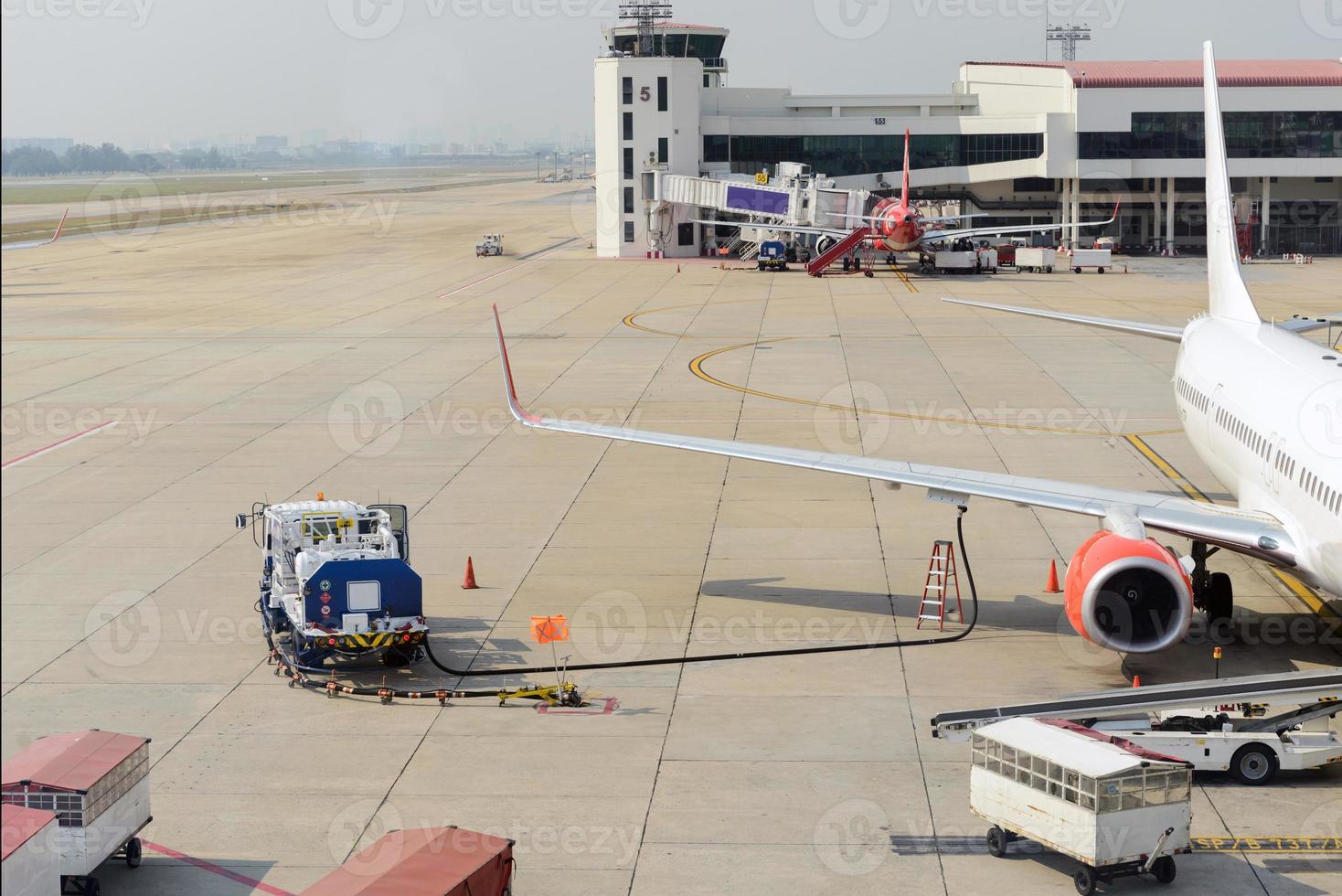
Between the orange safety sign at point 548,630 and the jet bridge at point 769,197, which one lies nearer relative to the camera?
the orange safety sign at point 548,630

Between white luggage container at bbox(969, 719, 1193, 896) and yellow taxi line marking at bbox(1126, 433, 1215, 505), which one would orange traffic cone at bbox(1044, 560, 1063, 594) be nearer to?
yellow taxi line marking at bbox(1126, 433, 1215, 505)

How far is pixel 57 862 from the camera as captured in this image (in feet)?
47.8

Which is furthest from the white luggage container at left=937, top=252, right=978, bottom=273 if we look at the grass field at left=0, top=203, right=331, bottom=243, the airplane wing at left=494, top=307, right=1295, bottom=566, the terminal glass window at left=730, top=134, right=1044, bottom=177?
the grass field at left=0, top=203, right=331, bottom=243

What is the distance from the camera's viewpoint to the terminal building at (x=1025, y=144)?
99.4 metres

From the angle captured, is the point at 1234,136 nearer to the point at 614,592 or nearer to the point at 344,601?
the point at 614,592

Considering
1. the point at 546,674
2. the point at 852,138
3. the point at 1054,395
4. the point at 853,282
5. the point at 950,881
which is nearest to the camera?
the point at 950,881

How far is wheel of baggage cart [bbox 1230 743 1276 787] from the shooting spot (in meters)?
18.2

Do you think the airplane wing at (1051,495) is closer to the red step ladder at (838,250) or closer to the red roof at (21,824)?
the red roof at (21,824)

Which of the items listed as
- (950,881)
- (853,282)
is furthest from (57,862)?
(853,282)

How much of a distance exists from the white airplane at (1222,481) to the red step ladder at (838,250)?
195 ft

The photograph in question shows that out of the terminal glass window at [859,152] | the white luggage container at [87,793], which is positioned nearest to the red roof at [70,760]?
the white luggage container at [87,793]

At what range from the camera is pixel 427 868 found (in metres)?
14.0

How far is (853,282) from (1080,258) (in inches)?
623

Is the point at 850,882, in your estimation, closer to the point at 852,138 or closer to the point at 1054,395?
the point at 1054,395
